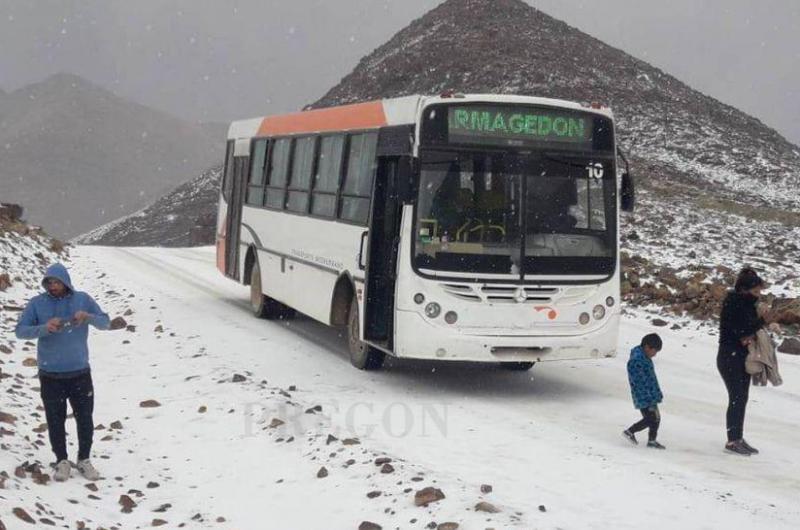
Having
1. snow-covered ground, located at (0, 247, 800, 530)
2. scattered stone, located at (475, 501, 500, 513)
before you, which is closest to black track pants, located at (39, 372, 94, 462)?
snow-covered ground, located at (0, 247, 800, 530)

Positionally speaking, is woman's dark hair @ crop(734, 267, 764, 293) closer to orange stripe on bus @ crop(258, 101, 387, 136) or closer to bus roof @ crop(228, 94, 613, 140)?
bus roof @ crop(228, 94, 613, 140)

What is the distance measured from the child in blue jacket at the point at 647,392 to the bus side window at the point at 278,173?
8.03 m

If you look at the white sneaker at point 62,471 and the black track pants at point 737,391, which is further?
the black track pants at point 737,391

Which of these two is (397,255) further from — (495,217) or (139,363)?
(139,363)

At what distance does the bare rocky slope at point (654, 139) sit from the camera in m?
23.6

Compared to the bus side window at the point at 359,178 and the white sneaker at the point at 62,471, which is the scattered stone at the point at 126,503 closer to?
the white sneaker at the point at 62,471

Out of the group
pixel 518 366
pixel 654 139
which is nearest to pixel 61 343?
pixel 518 366


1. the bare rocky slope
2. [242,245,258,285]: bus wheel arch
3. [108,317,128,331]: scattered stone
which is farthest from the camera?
the bare rocky slope

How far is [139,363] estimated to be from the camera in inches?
535

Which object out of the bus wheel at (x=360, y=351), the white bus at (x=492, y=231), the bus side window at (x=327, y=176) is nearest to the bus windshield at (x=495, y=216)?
the white bus at (x=492, y=231)

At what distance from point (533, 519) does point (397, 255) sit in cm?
482

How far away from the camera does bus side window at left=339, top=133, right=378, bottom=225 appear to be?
12258mm

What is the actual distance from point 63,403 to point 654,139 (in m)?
49.4

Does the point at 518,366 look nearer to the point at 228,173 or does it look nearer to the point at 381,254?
the point at 381,254
